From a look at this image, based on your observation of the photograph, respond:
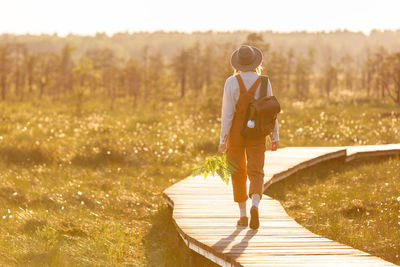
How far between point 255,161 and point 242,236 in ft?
2.93

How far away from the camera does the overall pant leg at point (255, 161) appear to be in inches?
277

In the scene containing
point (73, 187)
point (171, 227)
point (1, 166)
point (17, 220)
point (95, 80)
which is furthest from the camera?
point (95, 80)

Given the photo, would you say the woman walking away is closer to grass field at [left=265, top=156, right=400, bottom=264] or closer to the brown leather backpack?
the brown leather backpack

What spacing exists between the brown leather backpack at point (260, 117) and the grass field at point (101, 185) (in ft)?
5.50

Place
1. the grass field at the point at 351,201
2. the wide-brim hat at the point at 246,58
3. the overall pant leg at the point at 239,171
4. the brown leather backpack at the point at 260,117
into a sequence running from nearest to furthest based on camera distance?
the brown leather backpack at the point at 260,117, the wide-brim hat at the point at 246,58, the overall pant leg at the point at 239,171, the grass field at the point at 351,201

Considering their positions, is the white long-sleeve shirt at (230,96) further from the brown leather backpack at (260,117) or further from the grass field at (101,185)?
the grass field at (101,185)

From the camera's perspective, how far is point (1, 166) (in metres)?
12.1

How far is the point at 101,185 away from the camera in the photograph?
11375 mm

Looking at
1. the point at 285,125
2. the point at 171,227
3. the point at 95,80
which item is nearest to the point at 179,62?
the point at 95,80

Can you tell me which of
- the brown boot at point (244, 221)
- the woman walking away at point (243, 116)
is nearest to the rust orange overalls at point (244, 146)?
the woman walking away at point (243, 116)

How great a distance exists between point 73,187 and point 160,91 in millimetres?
33922

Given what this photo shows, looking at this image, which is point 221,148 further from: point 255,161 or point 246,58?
point 246,58

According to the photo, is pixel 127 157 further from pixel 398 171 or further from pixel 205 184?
pixel 398 171

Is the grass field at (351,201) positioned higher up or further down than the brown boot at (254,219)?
further down
